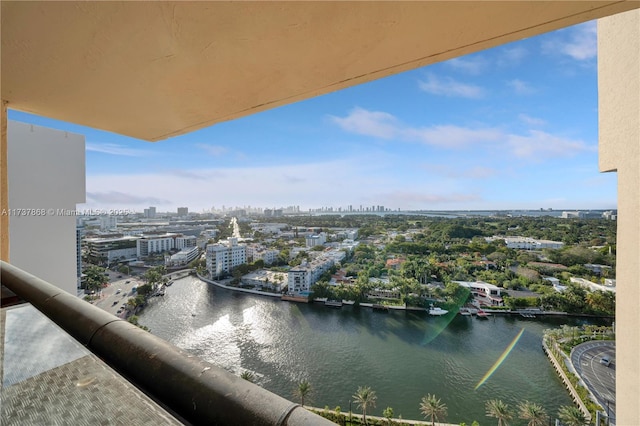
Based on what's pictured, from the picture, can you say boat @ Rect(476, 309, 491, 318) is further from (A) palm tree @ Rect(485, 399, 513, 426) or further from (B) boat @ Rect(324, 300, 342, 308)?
(B) boat @ Rect(324, 300, 342, 308)

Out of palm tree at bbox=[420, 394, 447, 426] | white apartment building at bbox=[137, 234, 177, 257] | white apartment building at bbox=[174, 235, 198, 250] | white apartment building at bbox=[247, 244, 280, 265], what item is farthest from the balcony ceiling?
white apartment building at bbox=[247, 244, 280, 265]

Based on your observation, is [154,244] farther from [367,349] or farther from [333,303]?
[367,349]

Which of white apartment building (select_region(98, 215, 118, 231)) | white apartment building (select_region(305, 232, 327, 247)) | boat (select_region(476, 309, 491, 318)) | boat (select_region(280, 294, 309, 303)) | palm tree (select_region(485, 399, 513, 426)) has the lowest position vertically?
palm tree (select_region(485, 399, 513, 426))

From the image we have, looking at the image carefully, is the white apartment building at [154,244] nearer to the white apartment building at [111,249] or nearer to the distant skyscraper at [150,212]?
the white apartment building at [111,249]

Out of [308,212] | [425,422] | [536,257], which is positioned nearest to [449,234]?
[536,257]

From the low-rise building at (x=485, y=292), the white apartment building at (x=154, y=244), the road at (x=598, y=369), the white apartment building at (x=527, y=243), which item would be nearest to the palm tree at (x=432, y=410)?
the road at (x=598, y=369)

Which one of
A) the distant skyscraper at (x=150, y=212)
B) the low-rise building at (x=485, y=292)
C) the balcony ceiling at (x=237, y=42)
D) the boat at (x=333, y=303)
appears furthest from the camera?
the distant skyscraper at (x=150, y=212)

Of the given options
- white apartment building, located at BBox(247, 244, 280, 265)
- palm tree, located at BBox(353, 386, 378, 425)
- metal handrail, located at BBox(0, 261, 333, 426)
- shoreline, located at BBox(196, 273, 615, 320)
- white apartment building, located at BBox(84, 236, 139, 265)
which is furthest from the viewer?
white apartment building, located at BBox(247, 244, 280, 265)
